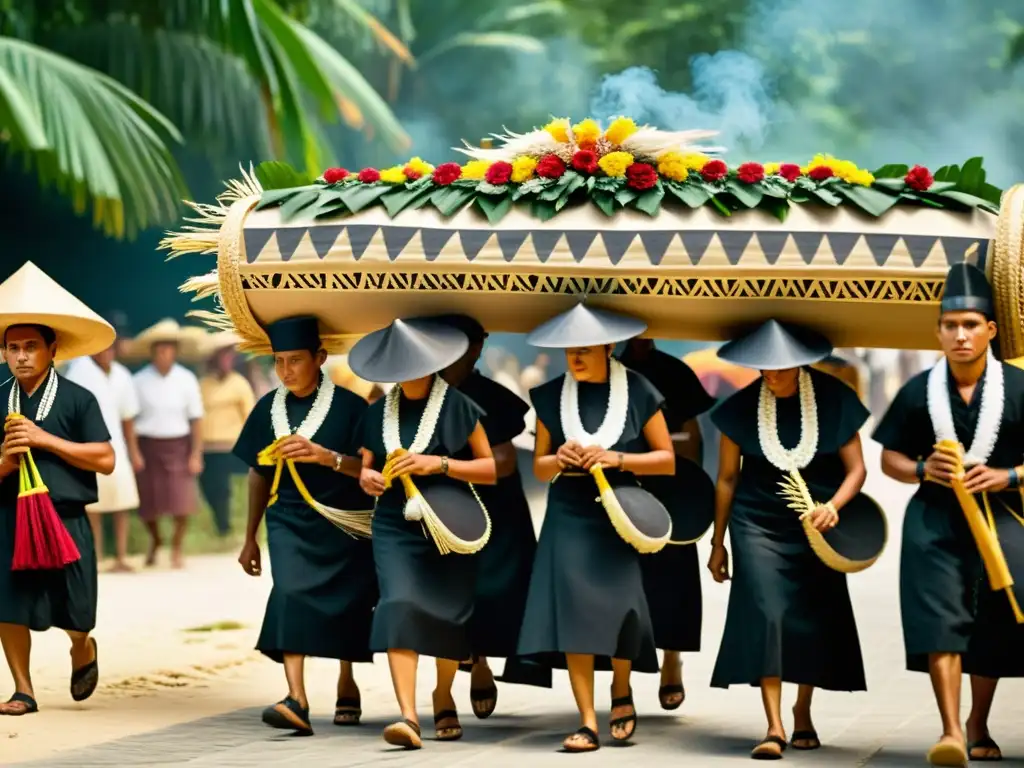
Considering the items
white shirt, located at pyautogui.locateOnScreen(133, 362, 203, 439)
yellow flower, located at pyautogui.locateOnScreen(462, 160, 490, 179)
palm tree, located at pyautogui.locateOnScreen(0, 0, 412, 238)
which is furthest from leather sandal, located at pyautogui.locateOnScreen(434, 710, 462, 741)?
white shirt, located at pyautogui.locateOnScreen(133, 362, 203, 439)

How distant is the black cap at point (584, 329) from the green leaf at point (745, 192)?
2.32 ft

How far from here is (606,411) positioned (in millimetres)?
8250

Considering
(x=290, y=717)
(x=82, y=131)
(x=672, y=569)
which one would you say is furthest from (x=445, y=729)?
(x=82, y=131)

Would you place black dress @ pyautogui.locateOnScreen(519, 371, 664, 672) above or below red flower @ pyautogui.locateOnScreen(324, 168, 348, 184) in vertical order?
below

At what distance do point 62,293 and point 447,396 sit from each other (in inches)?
81.8

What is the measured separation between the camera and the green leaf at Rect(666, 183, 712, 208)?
8336 millimetres

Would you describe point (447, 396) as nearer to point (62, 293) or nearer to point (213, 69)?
point (62, 293)

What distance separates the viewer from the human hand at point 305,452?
8641 millimetres

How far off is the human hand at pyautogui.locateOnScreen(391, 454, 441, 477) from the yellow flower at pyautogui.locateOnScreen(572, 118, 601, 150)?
1.59 metres

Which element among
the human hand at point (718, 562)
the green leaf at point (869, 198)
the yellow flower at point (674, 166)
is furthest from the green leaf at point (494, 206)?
the human hand at point (718, 562)

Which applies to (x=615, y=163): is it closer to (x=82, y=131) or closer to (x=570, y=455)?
(x=570, y=455)

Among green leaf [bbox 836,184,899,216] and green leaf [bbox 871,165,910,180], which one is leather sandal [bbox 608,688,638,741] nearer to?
green leaf [bbox 836,184,899,216]

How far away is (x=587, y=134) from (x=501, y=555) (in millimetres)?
2050

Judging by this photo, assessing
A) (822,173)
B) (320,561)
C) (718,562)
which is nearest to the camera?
(822,173)
